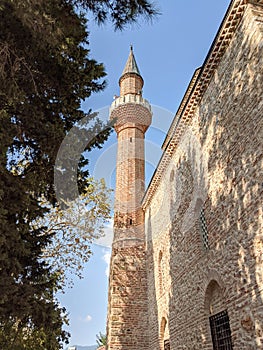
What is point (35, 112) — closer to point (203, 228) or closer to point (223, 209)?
point (223, 209)

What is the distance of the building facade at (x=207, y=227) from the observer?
5.36m

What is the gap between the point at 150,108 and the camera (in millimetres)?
17828

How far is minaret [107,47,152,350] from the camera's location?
11.8m

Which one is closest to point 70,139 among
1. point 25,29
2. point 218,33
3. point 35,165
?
point 35,165

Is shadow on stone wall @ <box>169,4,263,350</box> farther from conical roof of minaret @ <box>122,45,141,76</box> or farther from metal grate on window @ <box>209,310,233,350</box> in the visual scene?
conical roof of minaret @ <box>122,45,141,76</box>

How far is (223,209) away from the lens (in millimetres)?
6387

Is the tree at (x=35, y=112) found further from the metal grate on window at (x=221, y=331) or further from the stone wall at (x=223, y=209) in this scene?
the metal grate on window at (x=221, y=331)

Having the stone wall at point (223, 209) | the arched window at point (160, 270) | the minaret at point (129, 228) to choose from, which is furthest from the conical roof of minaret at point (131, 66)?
the arched window at point (160, 270)

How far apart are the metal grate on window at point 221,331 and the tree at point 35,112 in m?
3.36

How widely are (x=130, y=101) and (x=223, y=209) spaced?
11.7 m

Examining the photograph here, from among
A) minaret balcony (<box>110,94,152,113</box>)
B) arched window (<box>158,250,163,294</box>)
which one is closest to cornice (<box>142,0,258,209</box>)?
arched window (<box>158,250,163,294</box>)

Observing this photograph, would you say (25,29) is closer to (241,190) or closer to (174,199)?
(241,190)

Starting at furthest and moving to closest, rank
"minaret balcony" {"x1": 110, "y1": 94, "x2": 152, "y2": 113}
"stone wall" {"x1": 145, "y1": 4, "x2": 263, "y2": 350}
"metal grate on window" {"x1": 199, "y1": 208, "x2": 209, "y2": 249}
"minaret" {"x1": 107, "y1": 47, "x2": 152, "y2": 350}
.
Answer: "minaret balcony" {"x1": 110, "y1": 94, "x2": 152, "y2": 113}, "minaret" {"x1": 107, "y1": 47, "x2": 152, "y2": 350}, "metal grate on window" {"x1": 199, "y1": 208, "x2": 209, "y2": 249}, "stone wall" {"x1": 145, "y1": 4, "x2": 263, "y2": 350}

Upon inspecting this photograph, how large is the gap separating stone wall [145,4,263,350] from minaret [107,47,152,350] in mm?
1692
